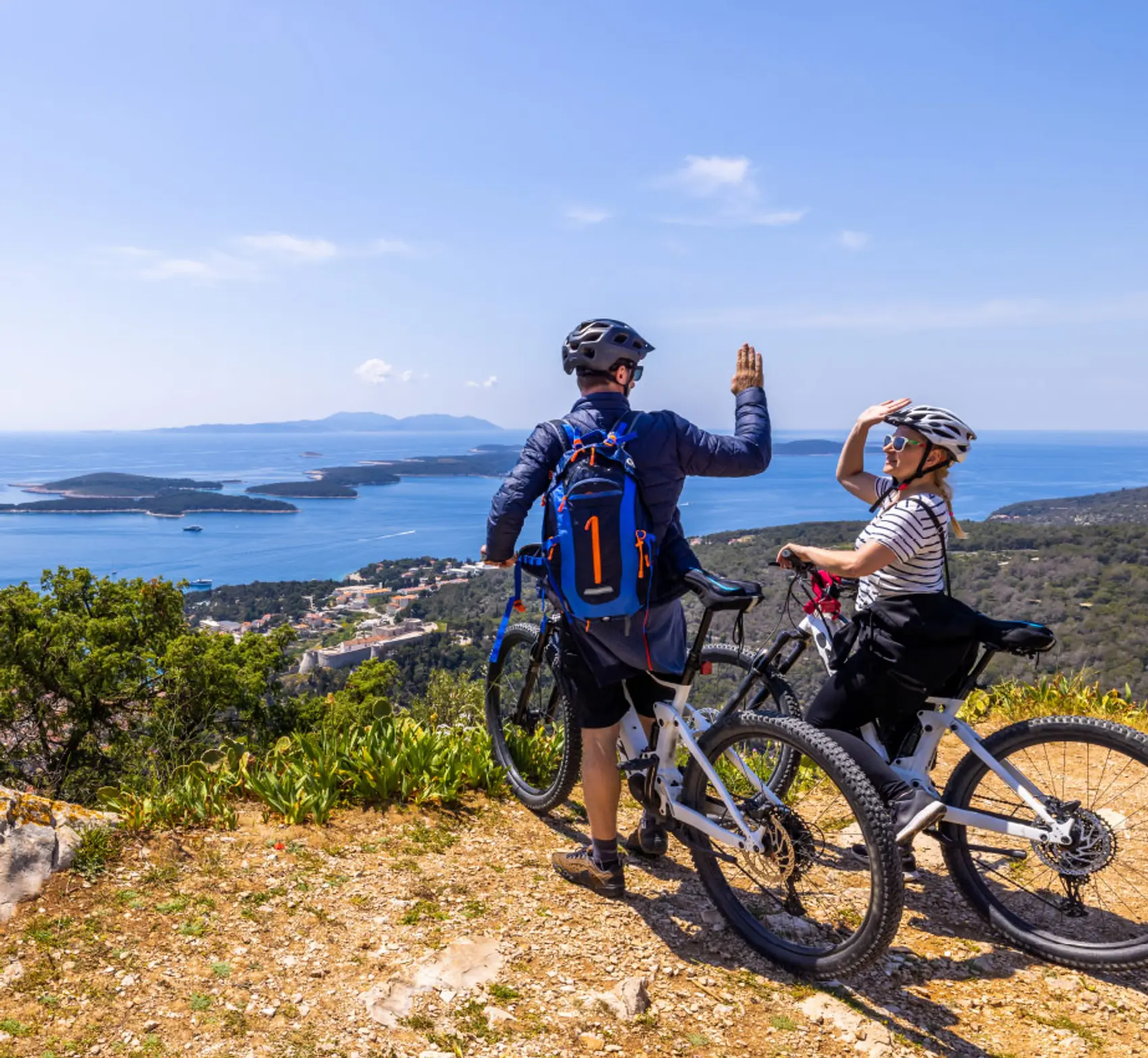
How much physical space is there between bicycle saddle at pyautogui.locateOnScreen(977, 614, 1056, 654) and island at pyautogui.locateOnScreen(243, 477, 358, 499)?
489 feet

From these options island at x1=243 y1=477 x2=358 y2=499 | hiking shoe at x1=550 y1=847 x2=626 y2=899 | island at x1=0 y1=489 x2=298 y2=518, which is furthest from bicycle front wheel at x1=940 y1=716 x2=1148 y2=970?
island at x1=243 y1=477 x2=358 y2=499

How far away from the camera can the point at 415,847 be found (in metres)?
3.68

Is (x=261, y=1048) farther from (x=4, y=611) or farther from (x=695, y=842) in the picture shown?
(x=4, y=611)

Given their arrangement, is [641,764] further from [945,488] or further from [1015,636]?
[945,488]

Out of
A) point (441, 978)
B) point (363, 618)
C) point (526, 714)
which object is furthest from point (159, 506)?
point (441, 978)

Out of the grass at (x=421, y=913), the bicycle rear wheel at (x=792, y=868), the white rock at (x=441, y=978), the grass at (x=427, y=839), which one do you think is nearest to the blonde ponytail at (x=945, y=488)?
the bicycle rear wheel at (x=792, y=868)

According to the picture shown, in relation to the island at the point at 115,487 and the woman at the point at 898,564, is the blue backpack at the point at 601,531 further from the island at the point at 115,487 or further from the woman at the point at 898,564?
the island at the point at 115,487

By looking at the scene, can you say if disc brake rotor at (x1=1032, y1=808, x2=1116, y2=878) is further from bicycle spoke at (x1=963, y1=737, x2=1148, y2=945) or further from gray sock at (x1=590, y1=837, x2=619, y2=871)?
gray sock at (x1=590, y1=837, x2=619, y2=871)

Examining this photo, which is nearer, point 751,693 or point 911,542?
point 911,542

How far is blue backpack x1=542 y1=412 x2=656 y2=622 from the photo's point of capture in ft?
9.73

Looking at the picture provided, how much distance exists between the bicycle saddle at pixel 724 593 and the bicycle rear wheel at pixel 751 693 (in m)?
Answer: 0.56

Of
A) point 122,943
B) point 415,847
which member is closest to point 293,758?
point 415,847

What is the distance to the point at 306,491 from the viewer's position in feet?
482

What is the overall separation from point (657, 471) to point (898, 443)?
984 millimetres
